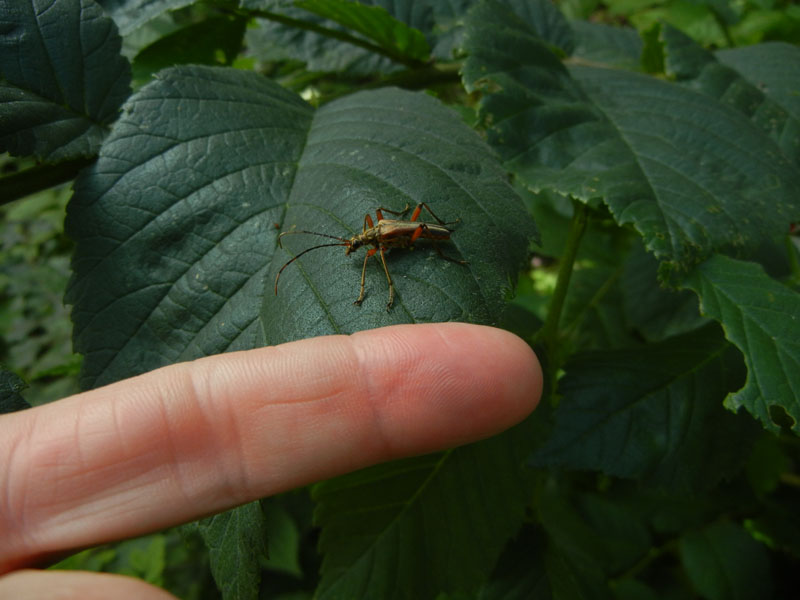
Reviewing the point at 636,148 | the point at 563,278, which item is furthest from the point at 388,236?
the point at 636,148

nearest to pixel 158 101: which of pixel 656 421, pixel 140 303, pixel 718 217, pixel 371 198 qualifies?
pixel 140 303

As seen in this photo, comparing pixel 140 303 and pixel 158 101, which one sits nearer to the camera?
pixel 140 303

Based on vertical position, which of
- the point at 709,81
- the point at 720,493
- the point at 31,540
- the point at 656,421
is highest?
the point at 709,81

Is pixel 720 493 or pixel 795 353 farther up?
pixel 795 353

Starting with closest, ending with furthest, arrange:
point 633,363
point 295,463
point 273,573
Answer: point 295,463
point 633,363
point 273,573

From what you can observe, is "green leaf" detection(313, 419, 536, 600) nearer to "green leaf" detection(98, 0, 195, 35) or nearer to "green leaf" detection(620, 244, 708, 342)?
"green leaf" detection(620, 244, 708, 342)

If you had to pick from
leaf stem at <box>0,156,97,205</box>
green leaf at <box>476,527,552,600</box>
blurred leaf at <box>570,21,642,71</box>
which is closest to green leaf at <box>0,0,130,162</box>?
leaf stem at <box>0,156,97,205</box>

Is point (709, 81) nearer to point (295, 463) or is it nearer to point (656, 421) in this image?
point (656, 421)

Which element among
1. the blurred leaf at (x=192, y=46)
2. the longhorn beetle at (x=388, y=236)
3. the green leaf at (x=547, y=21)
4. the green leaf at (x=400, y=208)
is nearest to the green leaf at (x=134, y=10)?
the blurred leaf at (x=192, y=46)

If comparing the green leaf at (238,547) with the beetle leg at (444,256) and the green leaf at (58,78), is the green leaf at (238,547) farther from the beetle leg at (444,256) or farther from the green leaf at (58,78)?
the green leaf at (58,78)
